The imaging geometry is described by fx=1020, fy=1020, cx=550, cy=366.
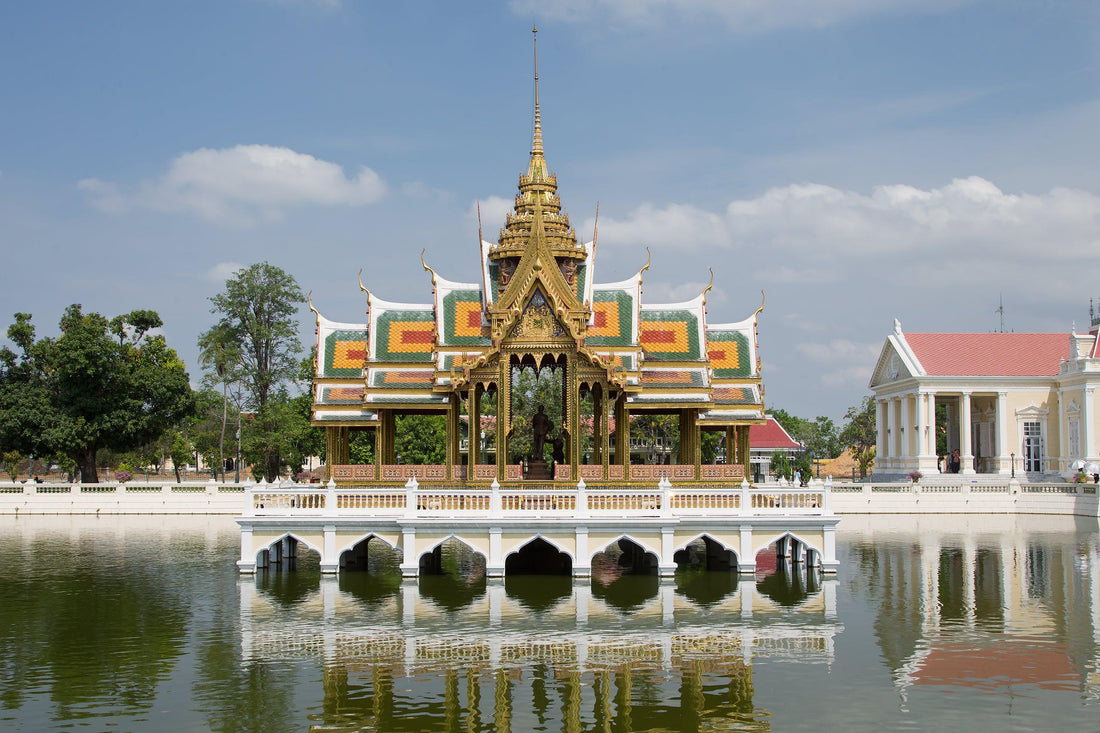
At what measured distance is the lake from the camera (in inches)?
516

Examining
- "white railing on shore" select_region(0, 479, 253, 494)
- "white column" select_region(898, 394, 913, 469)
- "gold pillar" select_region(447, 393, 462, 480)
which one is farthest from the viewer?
"white column" select_region(898, 394, 913, 469)

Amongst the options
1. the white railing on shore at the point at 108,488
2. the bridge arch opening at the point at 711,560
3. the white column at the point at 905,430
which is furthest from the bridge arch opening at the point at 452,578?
the white column at the point at 905,430

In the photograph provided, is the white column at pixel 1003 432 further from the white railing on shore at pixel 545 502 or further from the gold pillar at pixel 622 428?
the white railing on shore at pixel 545 502

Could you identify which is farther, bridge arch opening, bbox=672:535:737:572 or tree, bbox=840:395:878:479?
tree, bbox=840:395:878:479

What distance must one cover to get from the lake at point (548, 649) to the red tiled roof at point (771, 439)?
46789 mm

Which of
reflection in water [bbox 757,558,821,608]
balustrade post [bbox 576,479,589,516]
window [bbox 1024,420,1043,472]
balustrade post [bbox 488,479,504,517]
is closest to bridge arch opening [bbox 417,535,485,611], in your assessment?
balustrade post [bbox 488,479,504,517]

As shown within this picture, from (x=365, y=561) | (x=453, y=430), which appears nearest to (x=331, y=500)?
(x=365, y=561)

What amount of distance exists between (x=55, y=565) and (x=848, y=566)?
69.1 feet

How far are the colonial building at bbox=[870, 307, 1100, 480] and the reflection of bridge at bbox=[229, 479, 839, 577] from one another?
38772 millimetres

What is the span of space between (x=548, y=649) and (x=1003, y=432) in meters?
50.2

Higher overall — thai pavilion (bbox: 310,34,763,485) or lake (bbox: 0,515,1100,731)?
thai pavilion (bbox: 310,34,763,485)

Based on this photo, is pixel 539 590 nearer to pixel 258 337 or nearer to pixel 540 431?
pixel 540 431

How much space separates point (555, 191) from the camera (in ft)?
99.0

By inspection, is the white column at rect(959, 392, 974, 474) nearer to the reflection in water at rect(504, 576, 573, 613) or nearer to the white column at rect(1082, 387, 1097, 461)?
the white column at rect(1082, 387, 1097, 461)
